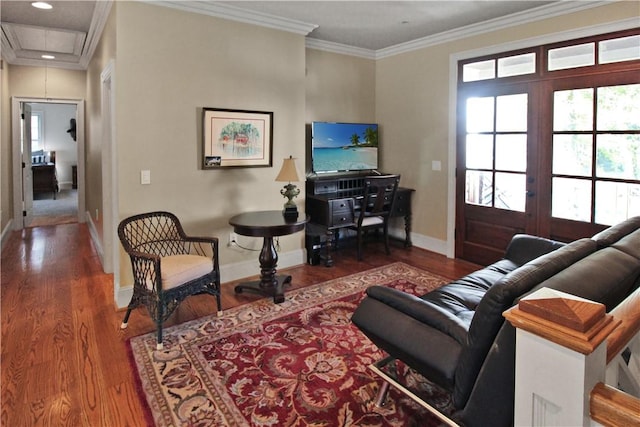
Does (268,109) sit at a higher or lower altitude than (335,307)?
higher

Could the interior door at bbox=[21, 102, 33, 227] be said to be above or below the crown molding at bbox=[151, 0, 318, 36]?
below

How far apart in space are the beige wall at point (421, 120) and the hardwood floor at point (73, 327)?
2.02 ft

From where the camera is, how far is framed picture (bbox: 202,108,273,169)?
3736 mm

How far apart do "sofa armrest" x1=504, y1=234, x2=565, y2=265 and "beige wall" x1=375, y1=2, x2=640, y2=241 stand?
5.65 feet

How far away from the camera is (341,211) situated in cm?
459

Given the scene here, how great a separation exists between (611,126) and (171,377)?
153 inches

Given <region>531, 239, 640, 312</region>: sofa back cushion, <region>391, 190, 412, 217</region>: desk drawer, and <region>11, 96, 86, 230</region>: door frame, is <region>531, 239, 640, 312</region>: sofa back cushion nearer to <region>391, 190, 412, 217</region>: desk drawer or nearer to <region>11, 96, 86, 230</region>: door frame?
<region>391, 190, 412, 217</region>: desk drawer

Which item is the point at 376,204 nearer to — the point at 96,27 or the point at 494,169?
the point at 494,169

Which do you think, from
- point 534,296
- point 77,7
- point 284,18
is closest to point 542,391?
point 534,296

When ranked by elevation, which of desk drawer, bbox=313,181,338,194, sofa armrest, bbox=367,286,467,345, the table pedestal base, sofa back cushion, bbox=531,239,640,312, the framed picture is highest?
the framed picture

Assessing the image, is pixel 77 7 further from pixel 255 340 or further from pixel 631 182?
pixel 631 182

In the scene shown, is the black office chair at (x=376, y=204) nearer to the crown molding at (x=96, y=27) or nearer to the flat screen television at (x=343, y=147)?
the flat screen television at (x=343, y=147)

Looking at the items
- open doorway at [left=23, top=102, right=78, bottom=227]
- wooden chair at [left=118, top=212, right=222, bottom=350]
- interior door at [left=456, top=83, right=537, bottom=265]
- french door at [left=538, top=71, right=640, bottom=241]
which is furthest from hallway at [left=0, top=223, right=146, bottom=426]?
open doorway at [left=23, top=102, right=78, bottom=227]

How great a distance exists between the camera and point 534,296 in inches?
32.7
